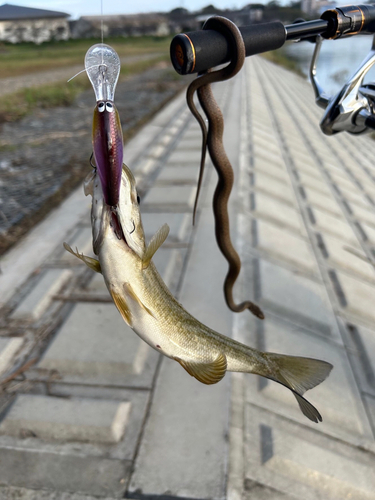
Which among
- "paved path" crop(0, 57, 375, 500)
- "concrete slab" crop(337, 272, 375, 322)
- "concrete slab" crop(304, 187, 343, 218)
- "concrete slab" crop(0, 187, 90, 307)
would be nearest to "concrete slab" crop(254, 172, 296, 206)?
"paved path" crop(0, 57, 375, 500)

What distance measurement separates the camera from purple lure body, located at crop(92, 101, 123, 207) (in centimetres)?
60

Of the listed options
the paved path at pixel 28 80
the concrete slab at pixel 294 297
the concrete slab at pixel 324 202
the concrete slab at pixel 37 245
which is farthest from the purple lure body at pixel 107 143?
the paved path at pixel 28 80

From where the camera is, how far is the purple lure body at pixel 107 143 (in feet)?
1.97

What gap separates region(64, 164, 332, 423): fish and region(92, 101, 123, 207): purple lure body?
0.04 metres

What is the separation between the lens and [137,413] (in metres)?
1.78

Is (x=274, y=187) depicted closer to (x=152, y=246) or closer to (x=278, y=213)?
(x=278, y=213)

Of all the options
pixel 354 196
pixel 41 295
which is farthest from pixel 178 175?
pixel 41 295

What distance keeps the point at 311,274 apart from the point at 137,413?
63.4 inches

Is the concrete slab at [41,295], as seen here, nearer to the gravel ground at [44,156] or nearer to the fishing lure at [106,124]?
the gravel ground at [44,156]

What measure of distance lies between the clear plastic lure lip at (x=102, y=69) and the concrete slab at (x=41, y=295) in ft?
6.51

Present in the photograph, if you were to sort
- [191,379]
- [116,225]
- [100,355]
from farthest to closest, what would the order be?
[100,355] < [191,379] < [116,225]

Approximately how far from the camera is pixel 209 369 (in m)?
0.88

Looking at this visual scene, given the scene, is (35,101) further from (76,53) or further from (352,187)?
(76,53)

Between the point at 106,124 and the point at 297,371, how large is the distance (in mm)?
785
